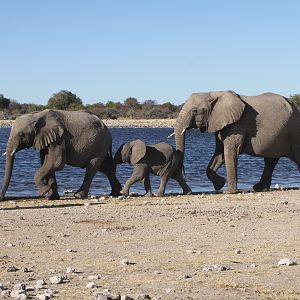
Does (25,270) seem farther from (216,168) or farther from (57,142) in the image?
(216,168)

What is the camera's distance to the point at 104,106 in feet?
518

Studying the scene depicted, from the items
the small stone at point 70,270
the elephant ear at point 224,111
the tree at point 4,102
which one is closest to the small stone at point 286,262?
the small stone at point 70,270

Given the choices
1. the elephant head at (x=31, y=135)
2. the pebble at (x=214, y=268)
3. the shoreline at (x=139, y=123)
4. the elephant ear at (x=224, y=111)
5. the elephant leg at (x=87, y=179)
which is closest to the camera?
the pebble at (x=214, y=268)

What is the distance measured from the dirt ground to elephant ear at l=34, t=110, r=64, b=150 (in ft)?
6.98

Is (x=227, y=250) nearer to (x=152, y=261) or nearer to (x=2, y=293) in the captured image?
(x=152, y=261)

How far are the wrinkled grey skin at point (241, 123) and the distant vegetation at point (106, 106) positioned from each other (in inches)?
3619

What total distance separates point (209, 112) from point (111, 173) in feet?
9.89

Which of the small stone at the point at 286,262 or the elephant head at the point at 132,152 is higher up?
the elephant head at the point at 132,152

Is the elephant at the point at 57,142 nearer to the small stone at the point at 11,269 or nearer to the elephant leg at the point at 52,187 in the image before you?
the elephant leg at the point at 52,187

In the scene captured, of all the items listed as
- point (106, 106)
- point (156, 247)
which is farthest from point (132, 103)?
point (156, 247)

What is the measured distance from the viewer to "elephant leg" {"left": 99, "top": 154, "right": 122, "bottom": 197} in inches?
829

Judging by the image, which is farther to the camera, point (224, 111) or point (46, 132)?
point (224, 111)

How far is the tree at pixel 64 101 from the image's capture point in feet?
401

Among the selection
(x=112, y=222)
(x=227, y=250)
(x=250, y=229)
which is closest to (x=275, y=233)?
(x=250, y=229)
